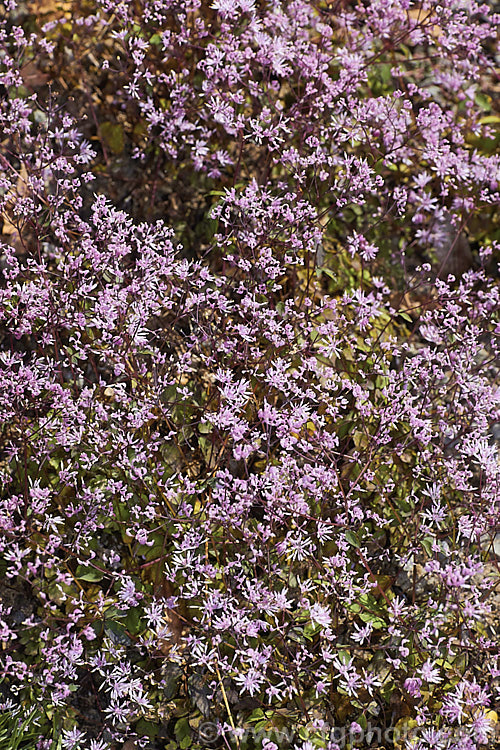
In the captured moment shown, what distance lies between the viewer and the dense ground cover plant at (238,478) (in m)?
3.11

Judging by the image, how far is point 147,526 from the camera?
11.2 feet

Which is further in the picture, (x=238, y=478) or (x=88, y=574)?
(x=238, y=478)

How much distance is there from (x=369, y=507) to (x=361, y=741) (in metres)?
1.10

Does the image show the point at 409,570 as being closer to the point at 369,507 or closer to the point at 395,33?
the point at 369,507

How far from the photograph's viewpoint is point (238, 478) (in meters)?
3.56

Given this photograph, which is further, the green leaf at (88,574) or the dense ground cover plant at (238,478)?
the green leaf at (88,574)

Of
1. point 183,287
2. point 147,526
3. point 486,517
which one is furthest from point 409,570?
point 183,287

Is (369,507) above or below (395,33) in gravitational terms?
below

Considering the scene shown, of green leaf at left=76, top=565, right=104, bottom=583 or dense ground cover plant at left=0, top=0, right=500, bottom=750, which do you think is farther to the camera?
green leaf at left=76, top=565, right=104, bottom=583

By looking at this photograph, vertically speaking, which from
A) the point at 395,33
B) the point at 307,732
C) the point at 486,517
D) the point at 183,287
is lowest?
the point at 307,732

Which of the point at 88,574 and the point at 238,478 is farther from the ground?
the point at 238,478

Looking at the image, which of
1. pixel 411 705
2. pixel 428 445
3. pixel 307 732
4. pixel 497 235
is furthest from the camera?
pixel 497 235

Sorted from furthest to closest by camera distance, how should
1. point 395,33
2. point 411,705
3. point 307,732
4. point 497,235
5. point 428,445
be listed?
point 497,235, point 395,33, point 428,445, point 411,705, point 307,732

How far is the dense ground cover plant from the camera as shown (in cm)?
311
